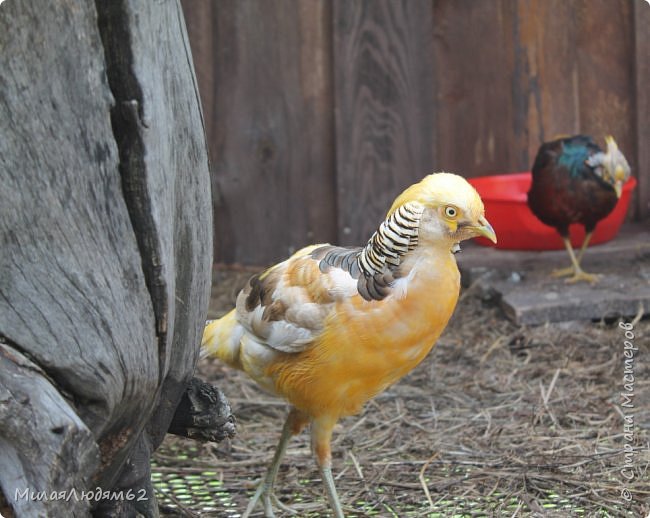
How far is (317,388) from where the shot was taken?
259cm

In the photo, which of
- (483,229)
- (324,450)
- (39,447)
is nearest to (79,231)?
(39,447)

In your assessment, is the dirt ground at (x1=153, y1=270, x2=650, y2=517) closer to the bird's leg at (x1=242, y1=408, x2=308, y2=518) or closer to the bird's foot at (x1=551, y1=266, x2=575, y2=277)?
the bird's leg at (x1=242, y1=408, x2=308, y2=518)

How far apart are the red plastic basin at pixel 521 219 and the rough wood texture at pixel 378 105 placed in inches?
14.8

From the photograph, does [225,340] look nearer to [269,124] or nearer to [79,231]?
[79,231]

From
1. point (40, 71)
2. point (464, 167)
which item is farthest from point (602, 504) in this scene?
point (464, 167)

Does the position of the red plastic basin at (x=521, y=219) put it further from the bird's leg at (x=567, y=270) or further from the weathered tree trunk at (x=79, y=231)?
the weathered tree trunk at (x=79, y=231)

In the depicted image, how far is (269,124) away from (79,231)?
3251 mm

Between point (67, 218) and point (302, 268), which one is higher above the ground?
point (67, 218)

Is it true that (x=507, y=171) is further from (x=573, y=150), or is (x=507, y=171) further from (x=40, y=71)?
(x=40, y=71)

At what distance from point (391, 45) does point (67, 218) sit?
3335 mm

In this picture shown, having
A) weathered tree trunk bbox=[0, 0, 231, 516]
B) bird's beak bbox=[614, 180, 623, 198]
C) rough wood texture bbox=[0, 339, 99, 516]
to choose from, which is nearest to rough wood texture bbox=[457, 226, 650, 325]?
bird's beak bbox=[614, 180, 623, 198]

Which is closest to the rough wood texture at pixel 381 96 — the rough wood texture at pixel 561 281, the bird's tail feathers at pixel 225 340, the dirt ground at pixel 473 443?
the rough wood texture at pixel 561 281

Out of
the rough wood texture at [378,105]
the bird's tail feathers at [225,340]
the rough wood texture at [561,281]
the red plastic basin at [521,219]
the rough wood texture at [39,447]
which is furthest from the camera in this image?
the red plastic basin at [521,219]

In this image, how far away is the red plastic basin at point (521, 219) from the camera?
5.07 m
